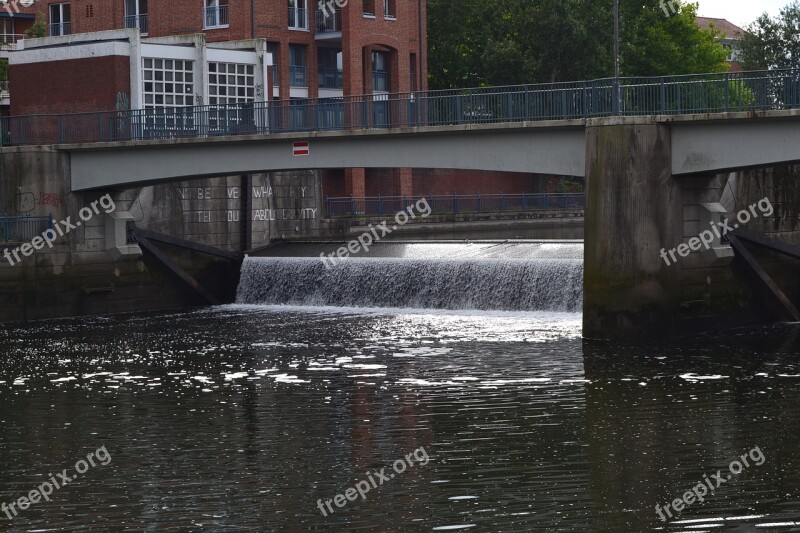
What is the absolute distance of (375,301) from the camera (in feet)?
140

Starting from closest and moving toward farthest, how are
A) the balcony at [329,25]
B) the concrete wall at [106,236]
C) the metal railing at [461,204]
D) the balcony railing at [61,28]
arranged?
the concrete wall at [106,236], the metal railing at [461,204], the balcony at [329,25], the balcony railing at [61,28]

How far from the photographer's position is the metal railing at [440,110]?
101ft

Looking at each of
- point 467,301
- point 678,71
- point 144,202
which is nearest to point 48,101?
point 144,202

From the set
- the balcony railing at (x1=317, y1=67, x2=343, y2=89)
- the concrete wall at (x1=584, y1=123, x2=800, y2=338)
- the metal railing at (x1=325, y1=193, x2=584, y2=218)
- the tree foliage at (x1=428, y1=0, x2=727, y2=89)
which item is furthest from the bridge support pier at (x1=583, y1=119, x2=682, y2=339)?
the tree foliage at (x1=428, y1=0, x2=727, y2=89)

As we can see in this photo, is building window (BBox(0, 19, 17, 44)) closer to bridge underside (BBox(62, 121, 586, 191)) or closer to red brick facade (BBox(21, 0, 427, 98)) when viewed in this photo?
red brick facade (BBox(21, 0, 427, 98))

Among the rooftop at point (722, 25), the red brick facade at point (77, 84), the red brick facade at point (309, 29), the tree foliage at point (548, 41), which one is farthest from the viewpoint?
the rooftop at point (722, 25)

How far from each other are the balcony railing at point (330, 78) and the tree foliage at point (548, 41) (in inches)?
359

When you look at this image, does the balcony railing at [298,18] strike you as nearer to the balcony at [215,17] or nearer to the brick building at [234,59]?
the brick building at [234,59]

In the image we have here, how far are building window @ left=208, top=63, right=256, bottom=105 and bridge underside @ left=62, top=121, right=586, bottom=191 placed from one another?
8.66 m

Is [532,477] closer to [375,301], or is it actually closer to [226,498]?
[226,498]

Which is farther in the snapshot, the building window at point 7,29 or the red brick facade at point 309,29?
the building window at point 7,29

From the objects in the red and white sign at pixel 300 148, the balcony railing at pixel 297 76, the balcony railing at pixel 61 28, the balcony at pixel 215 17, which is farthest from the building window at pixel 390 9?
the red and white sign at pixel 300 148

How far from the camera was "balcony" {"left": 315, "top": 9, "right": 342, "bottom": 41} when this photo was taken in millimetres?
64125

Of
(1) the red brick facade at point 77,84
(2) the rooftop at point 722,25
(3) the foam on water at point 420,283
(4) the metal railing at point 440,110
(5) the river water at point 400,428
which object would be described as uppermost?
(2) the rooftop at point 722,25
